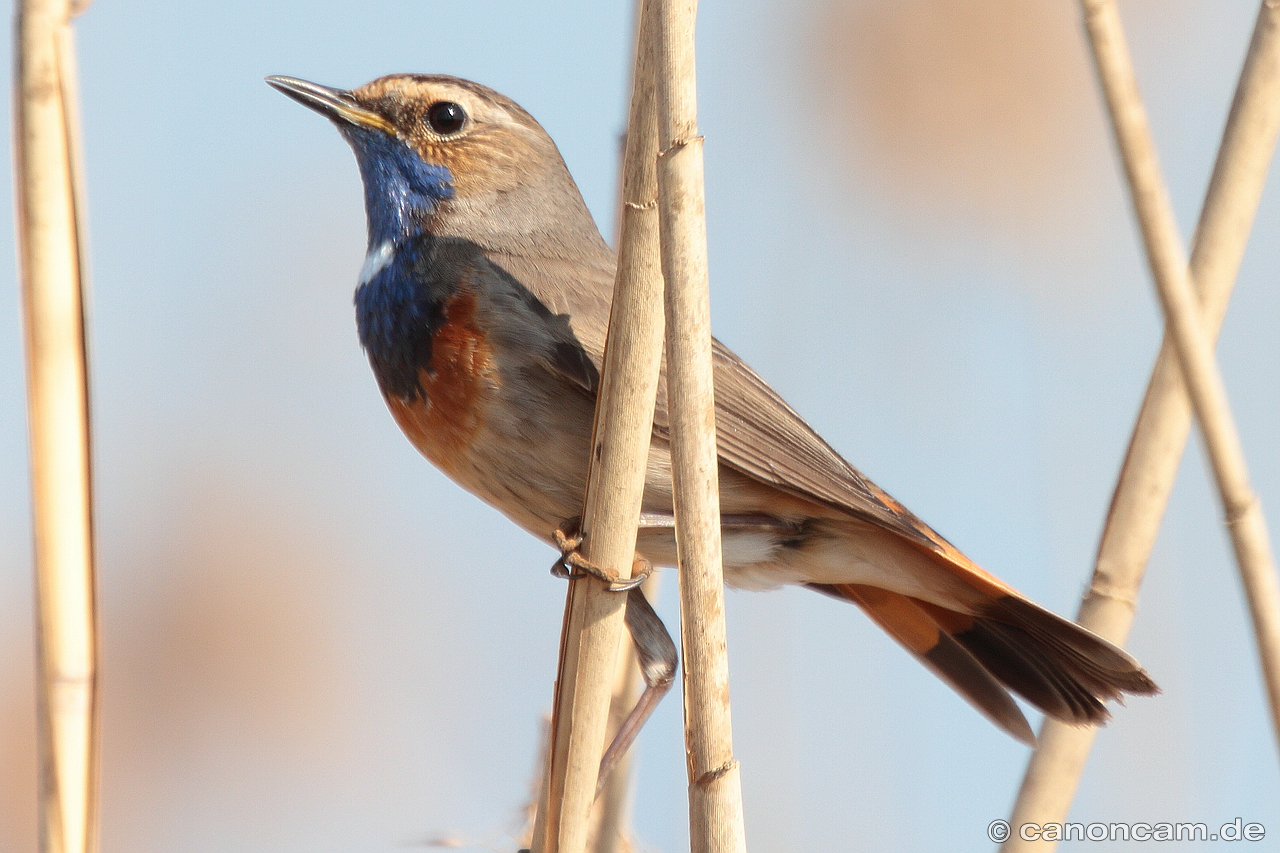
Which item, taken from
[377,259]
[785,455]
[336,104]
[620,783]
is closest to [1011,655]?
[785,455]

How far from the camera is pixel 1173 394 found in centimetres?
230

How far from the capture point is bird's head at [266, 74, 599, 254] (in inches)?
127

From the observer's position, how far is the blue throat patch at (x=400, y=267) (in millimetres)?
2938

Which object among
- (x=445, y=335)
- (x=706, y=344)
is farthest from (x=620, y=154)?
(x=706, y=344)

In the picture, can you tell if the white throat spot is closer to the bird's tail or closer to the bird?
the bird

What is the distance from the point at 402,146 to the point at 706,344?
5.45 feet

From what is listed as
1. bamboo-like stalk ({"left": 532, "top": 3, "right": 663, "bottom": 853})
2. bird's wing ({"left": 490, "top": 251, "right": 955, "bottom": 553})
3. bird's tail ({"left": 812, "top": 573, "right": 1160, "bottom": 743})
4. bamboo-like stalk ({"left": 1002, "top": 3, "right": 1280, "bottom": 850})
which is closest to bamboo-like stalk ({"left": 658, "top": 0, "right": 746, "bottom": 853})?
bamboo-like stalk ({"left": 532, "top": 3, "right": 663, "bottom": 853})

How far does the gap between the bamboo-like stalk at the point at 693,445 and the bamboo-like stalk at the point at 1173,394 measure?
0.75 meters

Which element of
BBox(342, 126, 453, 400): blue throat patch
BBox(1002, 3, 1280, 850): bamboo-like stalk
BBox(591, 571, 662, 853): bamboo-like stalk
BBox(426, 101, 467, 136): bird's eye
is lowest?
BBox(591, 571, 662, 853): bamboo-like stalk

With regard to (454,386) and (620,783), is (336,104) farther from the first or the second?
(620,783)

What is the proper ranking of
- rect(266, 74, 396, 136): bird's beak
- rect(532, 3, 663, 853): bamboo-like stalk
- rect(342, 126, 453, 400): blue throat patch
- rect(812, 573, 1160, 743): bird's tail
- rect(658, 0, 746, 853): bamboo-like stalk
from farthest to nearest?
rect(266, 74, 396, 136): bird's beak < rect(342, 126, 453, 400): blue throat patch < rect(812, 573, 1160, 743): bird's tail < rect(532, 3, 663, 853): bamboo-like stalk < rect(658, 0, 746, 853): bamboo-like stalk

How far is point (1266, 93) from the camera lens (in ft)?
7.12

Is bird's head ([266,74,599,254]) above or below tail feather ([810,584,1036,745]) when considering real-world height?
above

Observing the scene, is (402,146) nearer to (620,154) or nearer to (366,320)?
(366,320)
